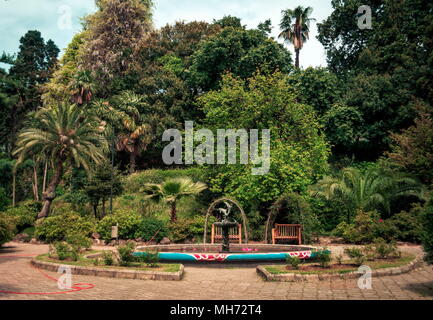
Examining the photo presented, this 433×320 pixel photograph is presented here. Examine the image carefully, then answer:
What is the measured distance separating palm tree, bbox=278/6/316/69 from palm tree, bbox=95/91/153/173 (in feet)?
65.2

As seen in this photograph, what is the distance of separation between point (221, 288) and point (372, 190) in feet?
43.9

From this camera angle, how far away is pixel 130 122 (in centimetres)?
3422

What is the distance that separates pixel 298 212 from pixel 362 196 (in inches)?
164

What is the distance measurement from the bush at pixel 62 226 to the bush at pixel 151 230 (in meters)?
2.32

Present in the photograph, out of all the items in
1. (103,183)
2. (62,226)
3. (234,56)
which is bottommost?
(62,226)

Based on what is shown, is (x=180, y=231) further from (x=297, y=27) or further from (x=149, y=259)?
(x=297, y=27)

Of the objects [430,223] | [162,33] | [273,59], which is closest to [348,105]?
[273,59]

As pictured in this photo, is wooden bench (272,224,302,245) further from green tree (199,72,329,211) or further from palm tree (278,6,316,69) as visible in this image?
palm tree (278,6,316,69)

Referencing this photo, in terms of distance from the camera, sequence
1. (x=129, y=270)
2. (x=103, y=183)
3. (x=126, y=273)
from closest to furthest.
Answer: (x=126, y=273) < (x=129, y=270) < (x=103, y=183)

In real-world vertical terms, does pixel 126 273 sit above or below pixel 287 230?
below

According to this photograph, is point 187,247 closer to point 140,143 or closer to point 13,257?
point 13,257

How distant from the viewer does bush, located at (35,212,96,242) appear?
1873 cm

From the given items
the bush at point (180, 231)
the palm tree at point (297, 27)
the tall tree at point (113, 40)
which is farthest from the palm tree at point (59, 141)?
the palm tree at point (297, 27)

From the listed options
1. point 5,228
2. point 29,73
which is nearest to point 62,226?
point 5,228
